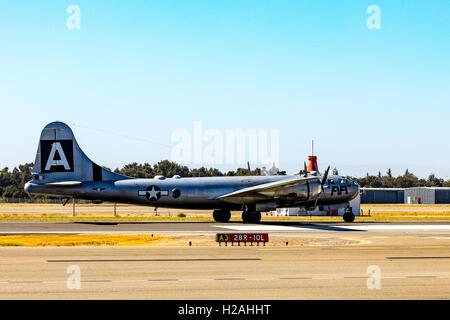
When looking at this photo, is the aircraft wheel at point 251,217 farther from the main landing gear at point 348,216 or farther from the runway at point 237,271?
the runway at point 237,271

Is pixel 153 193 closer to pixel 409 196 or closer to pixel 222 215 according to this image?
pixel 222 215

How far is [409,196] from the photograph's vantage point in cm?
15350

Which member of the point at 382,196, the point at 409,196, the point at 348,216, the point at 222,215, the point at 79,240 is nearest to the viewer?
the point at 79,240

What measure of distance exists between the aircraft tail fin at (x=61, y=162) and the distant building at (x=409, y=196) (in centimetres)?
10554

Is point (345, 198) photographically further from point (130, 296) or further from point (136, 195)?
point (130, 296)

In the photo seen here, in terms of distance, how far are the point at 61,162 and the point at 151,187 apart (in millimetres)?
7652

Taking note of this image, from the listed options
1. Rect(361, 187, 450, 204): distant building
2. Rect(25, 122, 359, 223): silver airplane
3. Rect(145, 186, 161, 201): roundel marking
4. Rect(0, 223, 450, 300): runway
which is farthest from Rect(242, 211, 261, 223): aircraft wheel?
Rect(361, 187, 450, 204): distant building

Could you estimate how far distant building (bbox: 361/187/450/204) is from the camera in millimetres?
146750

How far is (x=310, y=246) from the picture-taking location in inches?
1133

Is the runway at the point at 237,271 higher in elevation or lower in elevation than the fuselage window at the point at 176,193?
lower

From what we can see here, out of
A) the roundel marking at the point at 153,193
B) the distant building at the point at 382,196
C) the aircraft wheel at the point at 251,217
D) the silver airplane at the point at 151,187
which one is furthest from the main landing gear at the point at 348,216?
the distant building at the point at 382,196

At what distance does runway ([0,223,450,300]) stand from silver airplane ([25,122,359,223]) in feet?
58.7

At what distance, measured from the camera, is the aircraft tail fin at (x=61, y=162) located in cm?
4784

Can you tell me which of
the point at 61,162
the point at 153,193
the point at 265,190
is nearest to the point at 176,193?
the point at 153,193
